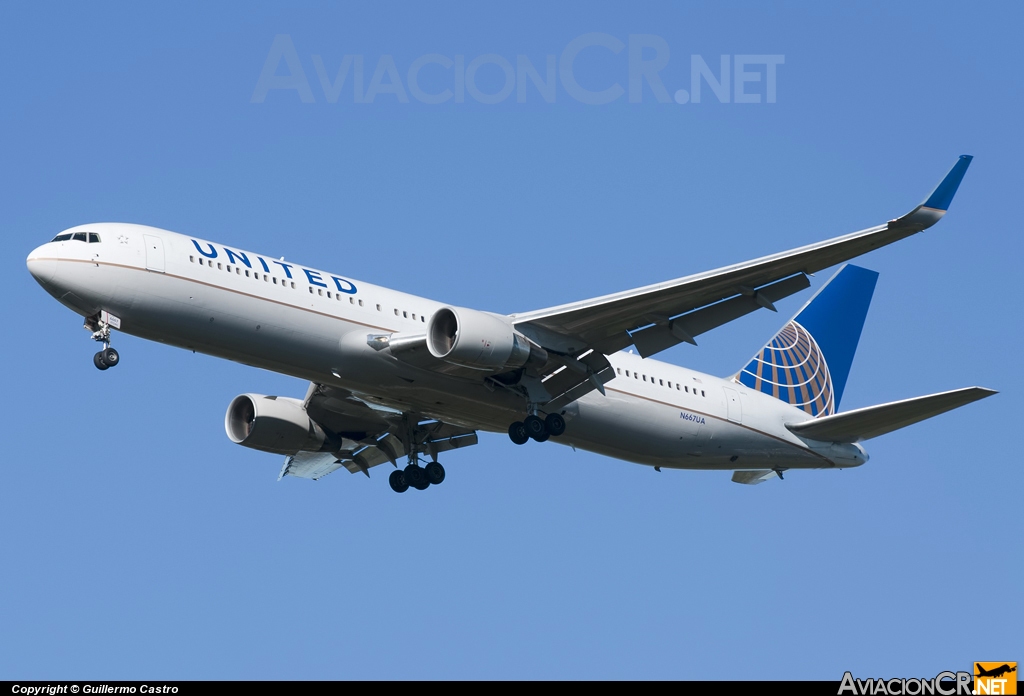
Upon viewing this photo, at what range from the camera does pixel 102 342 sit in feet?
101

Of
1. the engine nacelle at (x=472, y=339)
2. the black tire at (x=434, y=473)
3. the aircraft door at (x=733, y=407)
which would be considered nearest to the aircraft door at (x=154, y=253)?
the engine nacelle at (x=472, y=339)

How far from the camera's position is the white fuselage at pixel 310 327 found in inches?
1196

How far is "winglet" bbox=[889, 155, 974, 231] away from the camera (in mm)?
27500

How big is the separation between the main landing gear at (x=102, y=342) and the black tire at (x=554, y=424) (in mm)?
10211

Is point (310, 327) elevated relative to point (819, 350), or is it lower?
lower

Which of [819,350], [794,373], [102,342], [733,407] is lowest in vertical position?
[102,342]

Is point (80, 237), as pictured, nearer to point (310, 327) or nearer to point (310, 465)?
point (310, 327)

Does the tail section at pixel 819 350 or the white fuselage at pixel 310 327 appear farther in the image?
the tail section at pixel 819 350

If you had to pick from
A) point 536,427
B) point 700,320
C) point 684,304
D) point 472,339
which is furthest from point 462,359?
point 700,320

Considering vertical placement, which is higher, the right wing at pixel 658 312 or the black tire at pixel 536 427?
the right wing at pixel 658 312

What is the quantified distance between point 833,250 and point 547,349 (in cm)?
735

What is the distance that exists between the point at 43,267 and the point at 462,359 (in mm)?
9398

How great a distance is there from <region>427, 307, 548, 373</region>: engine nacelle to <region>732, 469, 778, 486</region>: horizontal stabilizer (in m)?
9.81

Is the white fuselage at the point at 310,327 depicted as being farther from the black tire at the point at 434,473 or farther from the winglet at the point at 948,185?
the winglet at the point at 948,185
